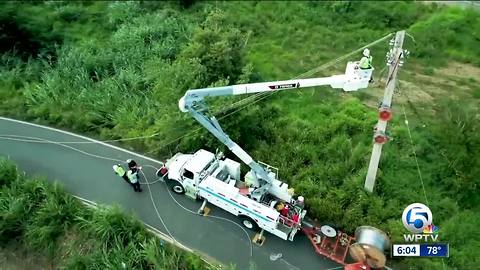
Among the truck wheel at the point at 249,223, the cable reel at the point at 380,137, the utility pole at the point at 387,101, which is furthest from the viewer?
the truck wheel at the point at 249,223

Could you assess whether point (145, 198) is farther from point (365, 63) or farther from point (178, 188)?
point (365, 63)

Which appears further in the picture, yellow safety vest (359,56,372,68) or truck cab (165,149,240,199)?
truck cab (165,149,240,199)

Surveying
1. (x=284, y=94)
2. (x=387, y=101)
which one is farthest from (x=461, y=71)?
(x=387, y=101)

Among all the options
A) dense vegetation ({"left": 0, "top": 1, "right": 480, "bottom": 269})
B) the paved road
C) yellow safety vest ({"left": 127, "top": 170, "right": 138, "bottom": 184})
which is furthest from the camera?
dense vegetation ({"left": 0, "top": 1, "right": 480, "bottom": 269})

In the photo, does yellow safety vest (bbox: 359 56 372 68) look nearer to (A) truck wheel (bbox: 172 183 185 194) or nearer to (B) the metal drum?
(B) the metal drum

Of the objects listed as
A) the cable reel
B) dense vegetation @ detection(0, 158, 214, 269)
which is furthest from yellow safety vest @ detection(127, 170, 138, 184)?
the cable reel

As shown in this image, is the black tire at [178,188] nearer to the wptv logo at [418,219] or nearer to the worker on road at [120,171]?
the worker on road at [120,171]

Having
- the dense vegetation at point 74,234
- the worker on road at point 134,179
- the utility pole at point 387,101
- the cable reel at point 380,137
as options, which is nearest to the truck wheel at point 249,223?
the dense vegetation at point 74,234
